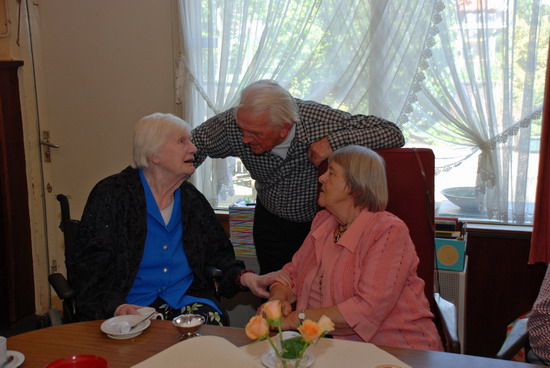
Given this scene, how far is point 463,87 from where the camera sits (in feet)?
9.28

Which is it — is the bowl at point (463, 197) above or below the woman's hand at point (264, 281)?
above

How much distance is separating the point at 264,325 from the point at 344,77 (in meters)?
2.30

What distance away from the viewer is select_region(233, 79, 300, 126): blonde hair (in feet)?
6.91

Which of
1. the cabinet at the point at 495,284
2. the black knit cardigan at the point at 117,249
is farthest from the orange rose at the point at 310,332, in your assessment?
the cabinet at the point at 495,284

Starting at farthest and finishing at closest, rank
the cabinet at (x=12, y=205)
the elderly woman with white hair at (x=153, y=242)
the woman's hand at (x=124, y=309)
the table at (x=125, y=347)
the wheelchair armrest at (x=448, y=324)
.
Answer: the cabinet at (x=12, y=205)
the elderly woman with white hair at (x=153, y=242)
the woman's hand at (x=124, y=309)
the wheelchair armrest at (x=448, y=324)
the table at (x=125, y=347)

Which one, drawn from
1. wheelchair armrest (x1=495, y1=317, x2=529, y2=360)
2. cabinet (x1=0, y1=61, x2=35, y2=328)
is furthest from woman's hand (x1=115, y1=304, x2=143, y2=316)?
cabinet (x1=0, y1=61, x2=35, y2=328)

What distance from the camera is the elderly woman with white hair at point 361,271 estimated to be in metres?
1.63

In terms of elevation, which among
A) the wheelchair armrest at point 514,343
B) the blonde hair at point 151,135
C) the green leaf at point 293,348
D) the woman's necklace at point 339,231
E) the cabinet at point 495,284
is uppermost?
the blonde hair at point 151,135

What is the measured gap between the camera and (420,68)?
287cm

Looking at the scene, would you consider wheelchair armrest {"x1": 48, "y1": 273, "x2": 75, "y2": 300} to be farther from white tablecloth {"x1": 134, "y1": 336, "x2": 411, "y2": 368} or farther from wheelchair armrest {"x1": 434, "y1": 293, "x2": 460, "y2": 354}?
wheelchair armrest {"x1": 434, "y1": 293, "x2": 460, "y2": 354}

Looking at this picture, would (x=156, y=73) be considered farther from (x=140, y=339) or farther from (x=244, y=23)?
(x=140, y=339)

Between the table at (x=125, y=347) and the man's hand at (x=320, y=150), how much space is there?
0.93 m

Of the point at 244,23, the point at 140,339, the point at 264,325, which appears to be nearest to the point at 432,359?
the point at 264,325

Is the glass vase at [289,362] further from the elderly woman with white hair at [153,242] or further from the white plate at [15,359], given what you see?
the elderly woman with white hair at [153,242]
